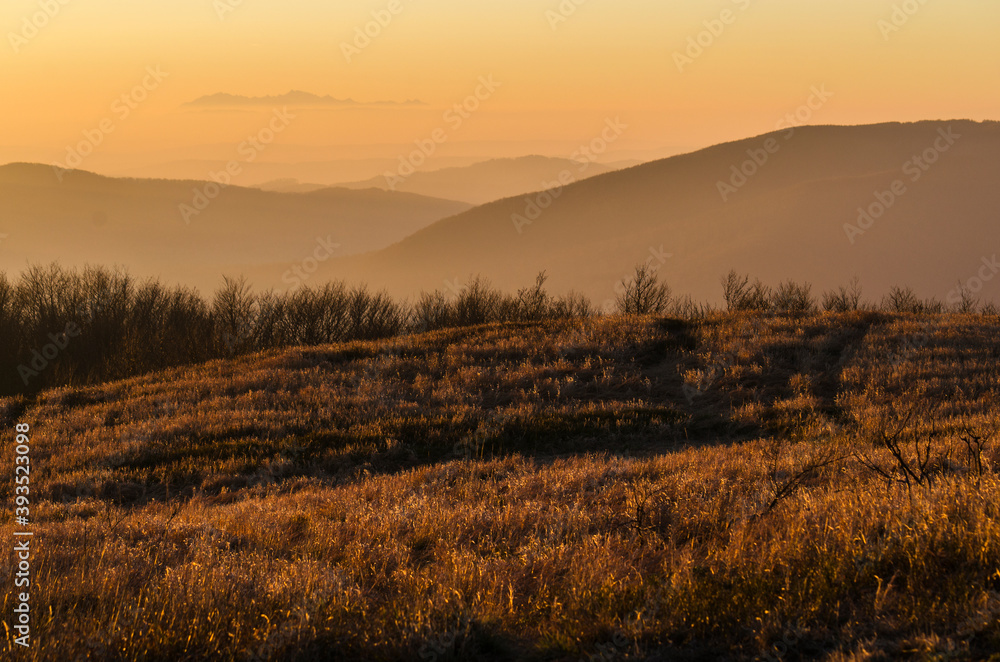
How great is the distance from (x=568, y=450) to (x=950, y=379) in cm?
894

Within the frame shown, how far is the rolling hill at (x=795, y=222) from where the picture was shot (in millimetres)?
134500

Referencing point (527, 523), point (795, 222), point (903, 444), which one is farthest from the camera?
point (795, 222)

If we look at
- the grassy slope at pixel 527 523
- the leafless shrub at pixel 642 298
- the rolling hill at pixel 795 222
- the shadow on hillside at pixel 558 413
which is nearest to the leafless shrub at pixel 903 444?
the grassy slope at pixel 527 523

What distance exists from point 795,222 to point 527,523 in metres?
161

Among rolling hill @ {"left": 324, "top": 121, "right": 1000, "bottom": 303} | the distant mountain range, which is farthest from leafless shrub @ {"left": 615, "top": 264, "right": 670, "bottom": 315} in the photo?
rolling hill @ {"left": 324, "top": 121, "right": 1000, "bottom": 303}

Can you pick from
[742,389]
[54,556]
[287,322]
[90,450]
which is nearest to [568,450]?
[742,389]

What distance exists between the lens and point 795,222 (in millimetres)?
153500

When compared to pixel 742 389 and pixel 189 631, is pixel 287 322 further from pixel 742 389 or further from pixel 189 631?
pixel 189 631
